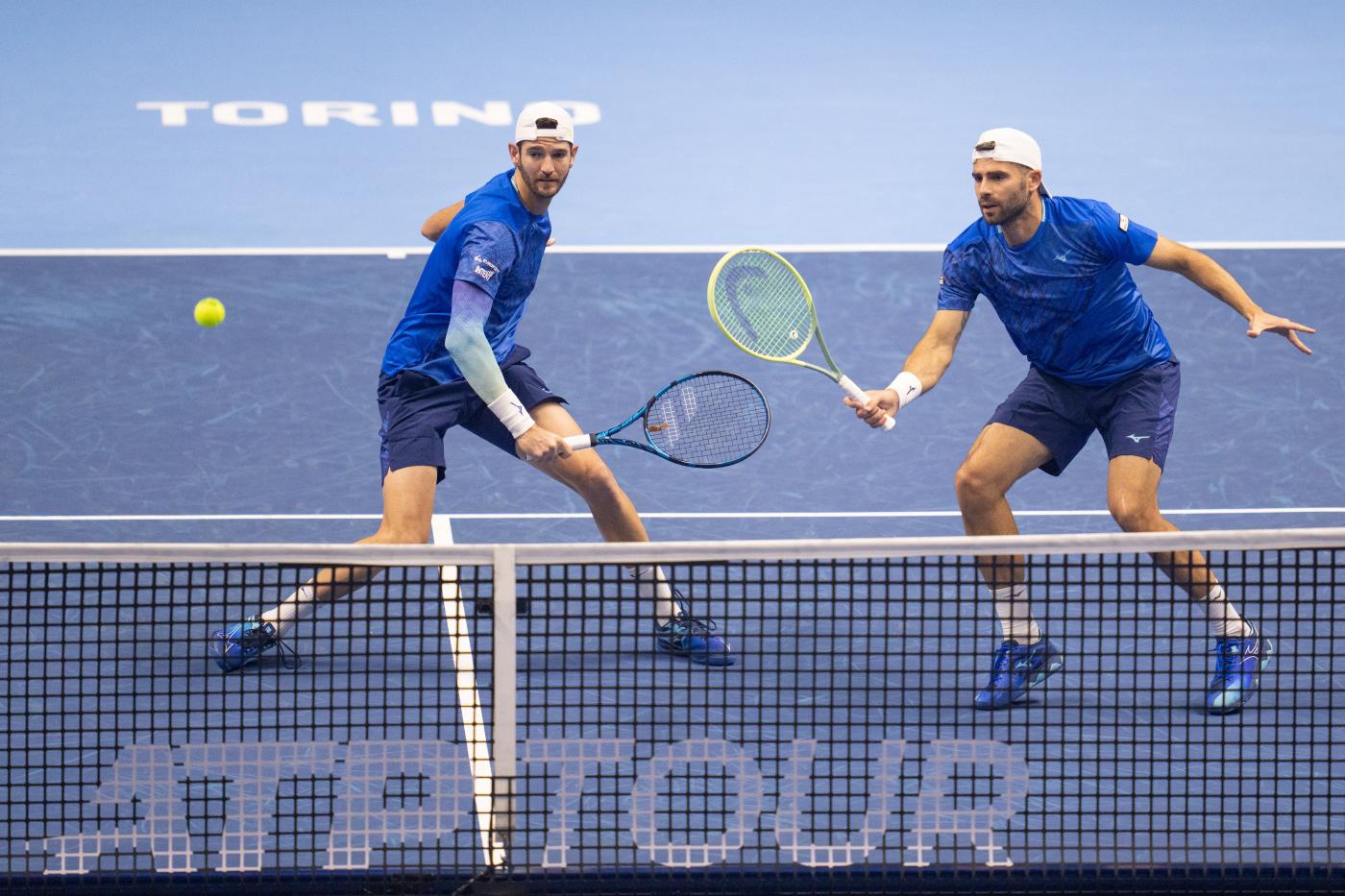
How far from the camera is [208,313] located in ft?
31.2

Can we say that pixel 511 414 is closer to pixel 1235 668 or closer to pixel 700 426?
pixel 700 426

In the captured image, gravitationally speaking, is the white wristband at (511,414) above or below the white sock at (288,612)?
above

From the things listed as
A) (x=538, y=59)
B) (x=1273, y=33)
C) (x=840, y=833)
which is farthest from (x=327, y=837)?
(x=1273, y=33)

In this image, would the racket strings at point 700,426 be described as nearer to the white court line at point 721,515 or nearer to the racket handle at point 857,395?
the racket handle at point 857,395

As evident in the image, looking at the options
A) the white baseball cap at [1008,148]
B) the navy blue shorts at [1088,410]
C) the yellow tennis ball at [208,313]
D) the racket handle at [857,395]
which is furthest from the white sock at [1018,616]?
the yellow tennis ball at [208,313]

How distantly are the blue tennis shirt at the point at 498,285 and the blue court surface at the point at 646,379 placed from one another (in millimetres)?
873

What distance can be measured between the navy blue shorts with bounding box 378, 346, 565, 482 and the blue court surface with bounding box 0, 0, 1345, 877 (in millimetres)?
555

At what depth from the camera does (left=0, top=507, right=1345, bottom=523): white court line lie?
7.47m

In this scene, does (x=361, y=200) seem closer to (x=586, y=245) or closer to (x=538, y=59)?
(x=586, y=245)

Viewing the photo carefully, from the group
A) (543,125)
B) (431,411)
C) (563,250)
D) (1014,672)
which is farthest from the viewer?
(563,250)

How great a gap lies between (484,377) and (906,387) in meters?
1.32

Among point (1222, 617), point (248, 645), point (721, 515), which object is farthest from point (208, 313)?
point (1222, 617)

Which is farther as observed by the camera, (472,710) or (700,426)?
(700,426)

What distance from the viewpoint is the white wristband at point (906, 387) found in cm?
580
